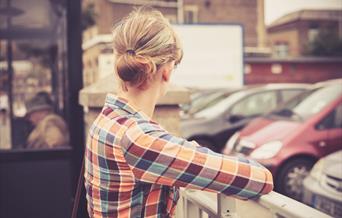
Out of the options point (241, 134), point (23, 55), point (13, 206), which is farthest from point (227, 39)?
point (13, 206)

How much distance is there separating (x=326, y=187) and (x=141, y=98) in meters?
3.93

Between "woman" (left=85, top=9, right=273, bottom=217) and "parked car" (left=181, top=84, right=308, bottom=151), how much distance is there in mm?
7708

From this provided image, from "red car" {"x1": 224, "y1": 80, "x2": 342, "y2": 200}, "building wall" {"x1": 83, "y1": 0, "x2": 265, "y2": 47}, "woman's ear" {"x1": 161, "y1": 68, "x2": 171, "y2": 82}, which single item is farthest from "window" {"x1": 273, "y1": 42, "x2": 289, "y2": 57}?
"woman's ear" {"x1": 161, "y1": 68, "x2": 171, "y2": 82}

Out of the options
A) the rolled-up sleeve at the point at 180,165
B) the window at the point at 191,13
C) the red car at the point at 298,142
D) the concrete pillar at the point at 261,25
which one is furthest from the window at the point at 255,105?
the concrete pillar at the point at 261,25

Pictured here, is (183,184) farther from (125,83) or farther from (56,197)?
(56,197)

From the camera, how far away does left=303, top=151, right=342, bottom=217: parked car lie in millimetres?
4730

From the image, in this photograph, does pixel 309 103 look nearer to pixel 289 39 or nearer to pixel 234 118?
pixel 234 118

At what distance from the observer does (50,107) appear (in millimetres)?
4766

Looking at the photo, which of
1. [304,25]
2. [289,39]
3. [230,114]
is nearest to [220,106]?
[230,114]

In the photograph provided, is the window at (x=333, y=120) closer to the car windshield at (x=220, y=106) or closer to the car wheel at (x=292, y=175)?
the car wheel at (x=292, y=175)

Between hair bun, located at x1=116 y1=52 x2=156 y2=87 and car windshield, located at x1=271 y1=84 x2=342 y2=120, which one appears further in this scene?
car windshield, located at x1=271 y1=84 x2=342 y2=120

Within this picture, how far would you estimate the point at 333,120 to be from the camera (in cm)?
705

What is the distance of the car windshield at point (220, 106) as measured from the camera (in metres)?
9.56

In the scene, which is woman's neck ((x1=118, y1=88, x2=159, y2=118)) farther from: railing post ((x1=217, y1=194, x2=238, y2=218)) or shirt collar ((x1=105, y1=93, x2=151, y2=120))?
railing post ((x1=217, y1=194, x2=238, y2=218))
